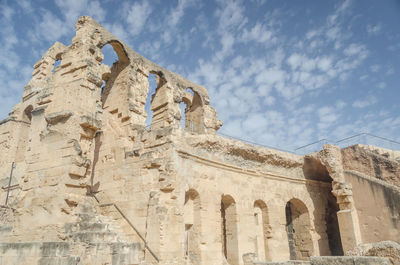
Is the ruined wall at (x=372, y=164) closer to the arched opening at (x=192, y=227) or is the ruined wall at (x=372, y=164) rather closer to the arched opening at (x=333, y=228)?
the arched opening at (x=333, y=228)

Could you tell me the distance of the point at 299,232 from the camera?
522 inches

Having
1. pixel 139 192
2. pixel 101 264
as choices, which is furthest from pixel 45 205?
pixel 139 192

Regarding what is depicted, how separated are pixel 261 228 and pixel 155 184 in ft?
16.6

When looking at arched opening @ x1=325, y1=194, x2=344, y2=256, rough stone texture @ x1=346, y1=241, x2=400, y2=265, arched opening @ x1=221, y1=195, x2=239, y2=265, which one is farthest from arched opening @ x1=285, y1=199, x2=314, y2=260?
rough stone texture @ x1=346, y1=241, x2=400, y2=265

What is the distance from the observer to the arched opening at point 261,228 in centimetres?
1148

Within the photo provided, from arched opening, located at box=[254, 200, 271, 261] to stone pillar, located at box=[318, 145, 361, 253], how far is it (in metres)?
2.81

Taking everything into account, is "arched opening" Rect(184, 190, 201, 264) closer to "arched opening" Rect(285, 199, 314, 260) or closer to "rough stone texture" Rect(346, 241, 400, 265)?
"arched opening" Rect(285, 199, 314, 260)

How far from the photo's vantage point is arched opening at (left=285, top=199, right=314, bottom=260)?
42.2 ft

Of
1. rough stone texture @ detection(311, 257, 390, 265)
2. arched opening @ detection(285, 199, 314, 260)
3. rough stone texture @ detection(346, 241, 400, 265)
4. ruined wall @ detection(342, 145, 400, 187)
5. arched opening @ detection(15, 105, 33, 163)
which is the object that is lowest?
rough stone texture @ detection(311, 257, 390, 265)

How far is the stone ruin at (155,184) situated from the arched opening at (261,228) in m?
0.05

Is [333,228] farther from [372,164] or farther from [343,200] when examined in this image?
[372,164]

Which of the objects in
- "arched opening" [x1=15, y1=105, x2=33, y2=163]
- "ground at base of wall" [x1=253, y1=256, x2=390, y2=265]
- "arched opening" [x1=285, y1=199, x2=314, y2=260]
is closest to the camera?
"ground at base of wall" [x1=253, y1=256, x2=390, y2=265]

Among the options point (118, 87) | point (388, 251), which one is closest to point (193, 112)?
point (118, 87)

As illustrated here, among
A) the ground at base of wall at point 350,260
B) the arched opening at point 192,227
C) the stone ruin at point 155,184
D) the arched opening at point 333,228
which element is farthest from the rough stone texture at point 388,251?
the arched opening at point 333,228
